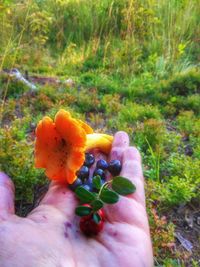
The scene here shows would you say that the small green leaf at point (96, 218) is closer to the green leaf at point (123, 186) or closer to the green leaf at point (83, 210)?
the green leaf at point (83, 210)

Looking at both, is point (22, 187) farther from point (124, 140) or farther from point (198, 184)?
point (198, 184)

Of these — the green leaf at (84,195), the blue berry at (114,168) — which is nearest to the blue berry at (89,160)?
the blue berry at (114,168)

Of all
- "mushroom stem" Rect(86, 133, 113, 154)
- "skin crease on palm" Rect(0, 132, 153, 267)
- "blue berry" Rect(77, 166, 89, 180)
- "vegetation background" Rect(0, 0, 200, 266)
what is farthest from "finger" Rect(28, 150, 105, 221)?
"vegetation background" Rect(0, 0, 200, 266)

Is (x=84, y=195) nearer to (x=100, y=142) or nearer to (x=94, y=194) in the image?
(x=94, y=194)

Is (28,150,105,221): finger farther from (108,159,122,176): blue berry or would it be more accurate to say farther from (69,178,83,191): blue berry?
(108,159,122,176): blue berry

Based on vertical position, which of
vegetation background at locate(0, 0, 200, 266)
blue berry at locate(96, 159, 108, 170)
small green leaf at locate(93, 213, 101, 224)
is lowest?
vegetation background at locate(0, 0, 200, 266)

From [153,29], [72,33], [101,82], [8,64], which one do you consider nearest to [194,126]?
[101,82]
